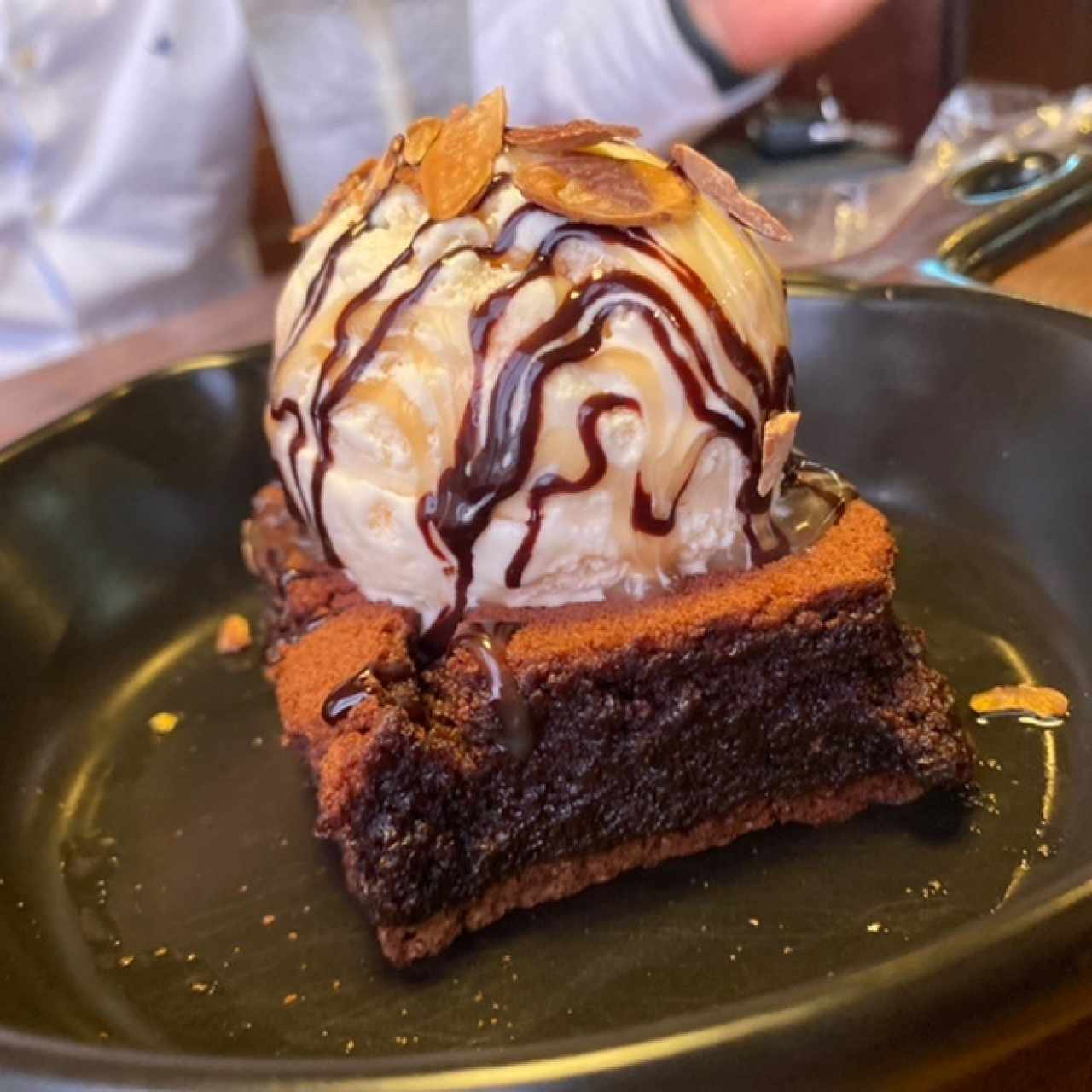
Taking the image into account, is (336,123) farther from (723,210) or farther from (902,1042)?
(902,1042)

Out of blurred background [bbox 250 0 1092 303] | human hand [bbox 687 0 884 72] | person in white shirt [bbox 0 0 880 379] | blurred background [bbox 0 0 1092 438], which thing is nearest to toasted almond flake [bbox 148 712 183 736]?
blurred background [bbox 0 0 1092 438]

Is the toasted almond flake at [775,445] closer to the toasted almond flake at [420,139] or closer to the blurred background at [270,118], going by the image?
the toasted almond flake at [420,139]

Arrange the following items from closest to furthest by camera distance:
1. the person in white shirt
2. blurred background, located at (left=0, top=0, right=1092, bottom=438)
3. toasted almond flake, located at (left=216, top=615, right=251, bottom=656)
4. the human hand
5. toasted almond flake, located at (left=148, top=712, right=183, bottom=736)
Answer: toasted almond flake, located at (left=148, top=712, right=183, bottom=736) < toasted almond flake, located at (left=216, top=615, right=251, bottom=656) < the human hand < blurred background, located at (left=0, top=0, right=1092, bottom=438) < the person in white shirt

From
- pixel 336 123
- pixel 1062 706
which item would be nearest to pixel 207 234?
pixel 336 123

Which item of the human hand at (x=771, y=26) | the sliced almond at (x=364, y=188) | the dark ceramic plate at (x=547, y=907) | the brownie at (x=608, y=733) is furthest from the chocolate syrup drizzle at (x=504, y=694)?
the human hand at (x=771, y=26)

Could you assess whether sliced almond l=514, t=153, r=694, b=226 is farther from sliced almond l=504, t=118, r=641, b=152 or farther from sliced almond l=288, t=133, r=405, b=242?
sliced almond l=288, t=133, r=405, b=242

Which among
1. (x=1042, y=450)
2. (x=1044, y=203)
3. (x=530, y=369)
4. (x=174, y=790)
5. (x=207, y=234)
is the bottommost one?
(x=207, y=234)

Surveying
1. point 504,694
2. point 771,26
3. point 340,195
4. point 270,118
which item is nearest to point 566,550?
point 504,694
